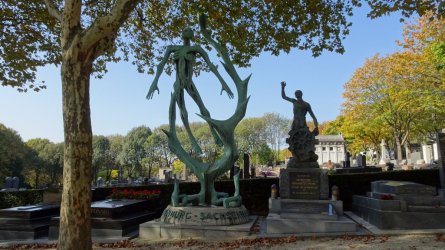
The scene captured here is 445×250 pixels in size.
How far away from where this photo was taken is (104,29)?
5.79m

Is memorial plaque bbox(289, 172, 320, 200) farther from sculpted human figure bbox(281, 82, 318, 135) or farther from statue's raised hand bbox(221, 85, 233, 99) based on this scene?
statue's raised hand bbox(221, 85, 233, 99)

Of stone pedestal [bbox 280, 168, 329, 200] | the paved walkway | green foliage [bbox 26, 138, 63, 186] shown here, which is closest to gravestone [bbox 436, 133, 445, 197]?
stone pedestal [bbox 280, 168, 329, 200]

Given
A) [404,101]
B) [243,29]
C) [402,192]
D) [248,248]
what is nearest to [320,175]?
[402,192]

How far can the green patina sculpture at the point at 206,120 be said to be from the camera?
9617 mm

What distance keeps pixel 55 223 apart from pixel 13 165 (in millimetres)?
44141

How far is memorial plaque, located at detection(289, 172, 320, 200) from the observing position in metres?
11.3

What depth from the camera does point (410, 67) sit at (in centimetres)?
2731

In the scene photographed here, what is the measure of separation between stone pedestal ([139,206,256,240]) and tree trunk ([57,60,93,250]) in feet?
11.3

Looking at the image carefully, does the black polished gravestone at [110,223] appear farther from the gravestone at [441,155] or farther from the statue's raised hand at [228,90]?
the gravestone at [441,155]

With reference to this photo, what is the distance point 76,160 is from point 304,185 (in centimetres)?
789

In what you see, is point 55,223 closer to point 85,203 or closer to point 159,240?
point 159,240

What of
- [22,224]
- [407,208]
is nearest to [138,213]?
[22,224]

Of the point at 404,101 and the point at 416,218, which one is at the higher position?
the point at 404,101

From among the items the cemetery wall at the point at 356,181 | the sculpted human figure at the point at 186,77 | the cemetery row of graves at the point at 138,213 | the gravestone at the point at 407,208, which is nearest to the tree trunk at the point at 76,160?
the cemetery row of graves at the point at 138,213
